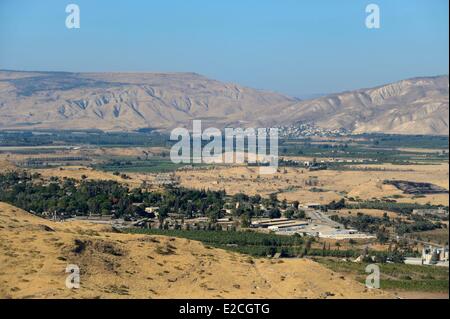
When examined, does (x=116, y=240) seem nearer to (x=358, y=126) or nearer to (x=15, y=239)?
(x=15, y=239)

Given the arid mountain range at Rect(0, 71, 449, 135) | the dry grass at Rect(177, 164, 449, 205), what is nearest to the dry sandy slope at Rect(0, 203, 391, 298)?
the dry grass at Rect(177, 164, 449, 205)

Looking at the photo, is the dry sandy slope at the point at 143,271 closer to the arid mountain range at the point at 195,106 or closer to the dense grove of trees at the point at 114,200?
the dense grove of trees at the point at 114,200

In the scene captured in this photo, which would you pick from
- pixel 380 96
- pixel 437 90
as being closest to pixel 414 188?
pixel 437 90

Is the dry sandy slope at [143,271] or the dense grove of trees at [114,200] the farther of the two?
the dense grove of trees at [114,200]

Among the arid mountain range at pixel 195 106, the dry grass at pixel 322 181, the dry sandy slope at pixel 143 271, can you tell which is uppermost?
the arid mountain range at pixel 195 106

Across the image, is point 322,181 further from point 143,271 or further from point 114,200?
point 143,271

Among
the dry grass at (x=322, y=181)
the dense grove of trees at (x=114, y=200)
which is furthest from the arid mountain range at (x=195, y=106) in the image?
the dense grove of trees at (x=114, y=200)

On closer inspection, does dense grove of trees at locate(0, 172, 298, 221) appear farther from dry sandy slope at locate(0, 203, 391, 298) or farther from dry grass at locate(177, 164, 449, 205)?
dry sandy slope at locate(0, 203, 391, 298)

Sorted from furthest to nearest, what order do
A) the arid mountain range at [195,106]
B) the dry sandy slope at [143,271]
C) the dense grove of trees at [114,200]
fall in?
the arid mountain range at [195,106] → the dense grove of trees at [114,200] → the dry sandy slope at [143,271]
